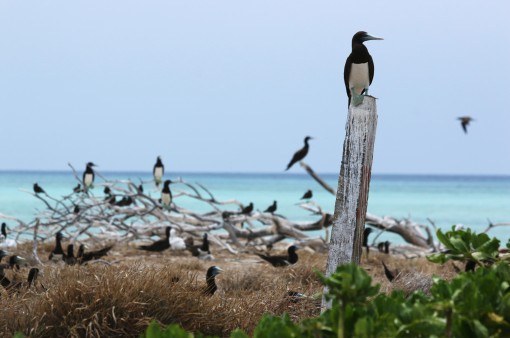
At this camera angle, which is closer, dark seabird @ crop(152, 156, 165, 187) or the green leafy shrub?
the green leafy shrub

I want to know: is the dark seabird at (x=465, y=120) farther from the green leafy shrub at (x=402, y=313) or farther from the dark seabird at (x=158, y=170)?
the green leafy shrub at (x=402, y=313)

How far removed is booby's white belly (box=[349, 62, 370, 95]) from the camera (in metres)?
7.11

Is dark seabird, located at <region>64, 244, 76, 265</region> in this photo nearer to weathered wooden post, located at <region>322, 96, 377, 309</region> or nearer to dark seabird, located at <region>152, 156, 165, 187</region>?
weathered wooden post, located at <region>322, 96, 377, 309</region>

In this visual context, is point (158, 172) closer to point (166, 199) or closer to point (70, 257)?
point (166, 199)

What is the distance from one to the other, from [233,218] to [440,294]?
12154 millimetres

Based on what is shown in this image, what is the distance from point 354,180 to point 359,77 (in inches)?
69.7

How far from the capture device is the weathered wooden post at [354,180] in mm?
5645

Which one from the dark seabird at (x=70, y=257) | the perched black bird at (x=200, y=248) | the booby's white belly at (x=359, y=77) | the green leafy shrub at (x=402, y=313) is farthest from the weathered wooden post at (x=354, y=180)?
the perched black bird at (x=200, y=248)

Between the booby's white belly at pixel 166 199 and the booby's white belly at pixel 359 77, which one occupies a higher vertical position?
the booby's white belly at pixel 359 77

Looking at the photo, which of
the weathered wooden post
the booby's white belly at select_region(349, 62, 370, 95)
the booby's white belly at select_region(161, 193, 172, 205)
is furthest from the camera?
the booby's white belly at select_region(161, 193, 172, 205)

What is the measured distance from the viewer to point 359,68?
727 centimetres

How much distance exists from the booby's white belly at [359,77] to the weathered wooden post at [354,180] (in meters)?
1.43

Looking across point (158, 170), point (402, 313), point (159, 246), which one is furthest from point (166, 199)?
point (402, 313)

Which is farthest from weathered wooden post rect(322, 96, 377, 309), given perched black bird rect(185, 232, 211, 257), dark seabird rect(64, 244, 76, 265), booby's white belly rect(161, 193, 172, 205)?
booby's white belly rect(161, 193, 172, 205)
